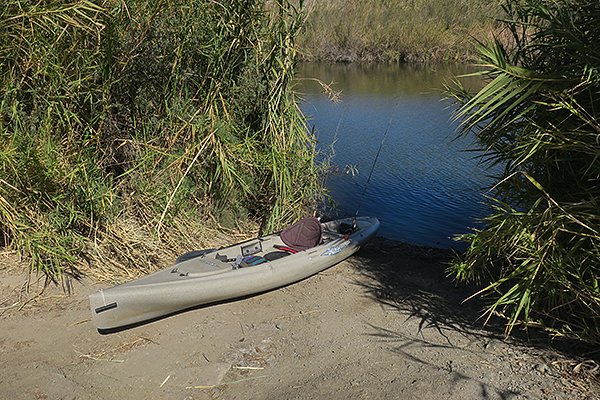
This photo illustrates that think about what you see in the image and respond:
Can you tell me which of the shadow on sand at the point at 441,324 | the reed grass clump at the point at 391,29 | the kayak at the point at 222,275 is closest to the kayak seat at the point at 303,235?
the kayak at the point at 222,275

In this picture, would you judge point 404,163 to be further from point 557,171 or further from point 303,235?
point 557,171

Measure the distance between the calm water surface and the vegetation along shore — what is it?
129 cm

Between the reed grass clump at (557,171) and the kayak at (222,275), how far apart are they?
6.29 ft

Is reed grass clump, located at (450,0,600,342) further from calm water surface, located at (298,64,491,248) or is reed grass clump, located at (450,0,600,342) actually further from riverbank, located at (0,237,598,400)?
calm water surface, located at (298,64,491,248)

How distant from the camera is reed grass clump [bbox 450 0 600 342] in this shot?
4.16 m

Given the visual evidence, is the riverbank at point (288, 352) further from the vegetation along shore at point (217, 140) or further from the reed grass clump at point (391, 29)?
the reed grass clump at point (391, 29)

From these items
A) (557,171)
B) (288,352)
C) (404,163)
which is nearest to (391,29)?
(404,163)

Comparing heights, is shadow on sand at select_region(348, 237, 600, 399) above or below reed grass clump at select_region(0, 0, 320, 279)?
below

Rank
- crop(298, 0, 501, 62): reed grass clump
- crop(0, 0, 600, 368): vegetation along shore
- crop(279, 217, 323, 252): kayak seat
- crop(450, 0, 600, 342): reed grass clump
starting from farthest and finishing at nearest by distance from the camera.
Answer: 1. crop(298, 0, 501, 62): reed grass clump
2. crop(279, 217, 323, 252): kayak seat
3. crop(0, 0, 600, 368): vegetation along shore
4. crop(450, 0, 600, 342): reed grass clump

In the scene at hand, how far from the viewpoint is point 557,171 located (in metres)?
4.70

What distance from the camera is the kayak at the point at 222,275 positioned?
4680 mm

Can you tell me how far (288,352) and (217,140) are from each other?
3.01 m

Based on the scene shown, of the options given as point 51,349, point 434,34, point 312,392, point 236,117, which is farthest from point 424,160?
point 434,34

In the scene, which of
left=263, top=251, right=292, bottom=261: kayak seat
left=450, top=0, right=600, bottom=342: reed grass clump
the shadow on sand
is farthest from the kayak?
left=450, top=0, right=600, bottom=342: reed grass clump
